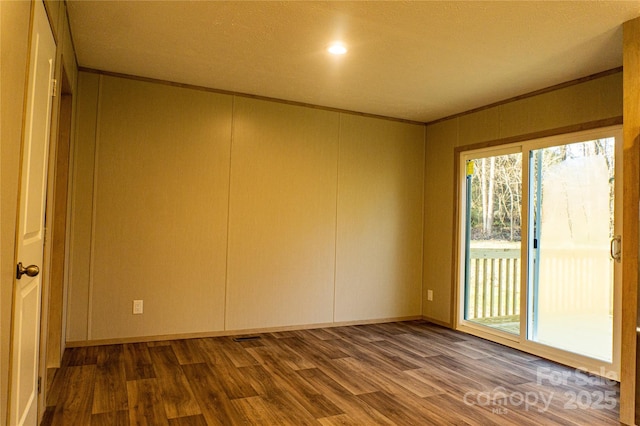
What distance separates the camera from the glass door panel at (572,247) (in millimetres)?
3404

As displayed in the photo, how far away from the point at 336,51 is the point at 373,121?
1916 millimetres

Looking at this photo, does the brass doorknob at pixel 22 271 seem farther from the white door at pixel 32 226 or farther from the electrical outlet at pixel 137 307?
the electrical outlet at pixel 137 307

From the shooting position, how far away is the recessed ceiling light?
3.07 metres

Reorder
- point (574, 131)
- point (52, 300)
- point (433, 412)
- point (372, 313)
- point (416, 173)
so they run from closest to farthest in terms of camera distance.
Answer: point (433, 412)
point (52, 300)
point (574, 131)
point (372, 313)
point (416, 173)

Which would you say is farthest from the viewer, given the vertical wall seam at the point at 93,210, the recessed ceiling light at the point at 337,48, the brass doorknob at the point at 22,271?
the vertical wall seam at the point at 93,210

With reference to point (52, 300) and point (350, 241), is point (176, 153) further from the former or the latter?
point (350, 241)

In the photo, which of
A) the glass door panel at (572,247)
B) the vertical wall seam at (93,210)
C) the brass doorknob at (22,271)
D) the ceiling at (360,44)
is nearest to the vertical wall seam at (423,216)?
the ceiling at (360,44)

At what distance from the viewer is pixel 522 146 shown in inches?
162

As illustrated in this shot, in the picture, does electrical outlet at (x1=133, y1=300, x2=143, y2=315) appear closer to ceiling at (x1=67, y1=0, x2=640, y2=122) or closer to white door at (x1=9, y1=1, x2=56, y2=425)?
white door at (x1=9, y1=1, x2=56, y2=425)

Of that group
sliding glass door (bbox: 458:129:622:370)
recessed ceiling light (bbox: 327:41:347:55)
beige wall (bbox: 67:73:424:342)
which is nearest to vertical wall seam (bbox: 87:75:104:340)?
beige wall (bbox: 67:73:424:342)

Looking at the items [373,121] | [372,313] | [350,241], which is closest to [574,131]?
[373,121]

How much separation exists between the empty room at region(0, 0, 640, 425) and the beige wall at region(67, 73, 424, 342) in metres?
0.02

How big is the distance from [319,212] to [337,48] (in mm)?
1969

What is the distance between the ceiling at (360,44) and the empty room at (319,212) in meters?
0.02
